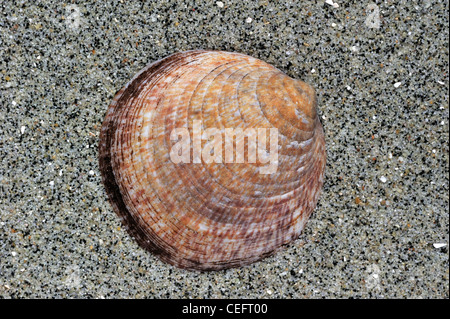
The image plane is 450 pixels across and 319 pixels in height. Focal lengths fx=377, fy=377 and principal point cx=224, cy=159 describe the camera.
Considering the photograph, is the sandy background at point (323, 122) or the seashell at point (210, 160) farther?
the sandy background at point (323, 122)

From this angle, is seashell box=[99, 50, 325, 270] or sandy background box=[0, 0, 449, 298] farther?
sandy background box=[0, 0, 449, 298]

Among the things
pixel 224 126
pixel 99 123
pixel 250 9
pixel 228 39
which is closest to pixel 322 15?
pixel 250 9

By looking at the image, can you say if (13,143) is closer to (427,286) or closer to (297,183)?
(297,183)
